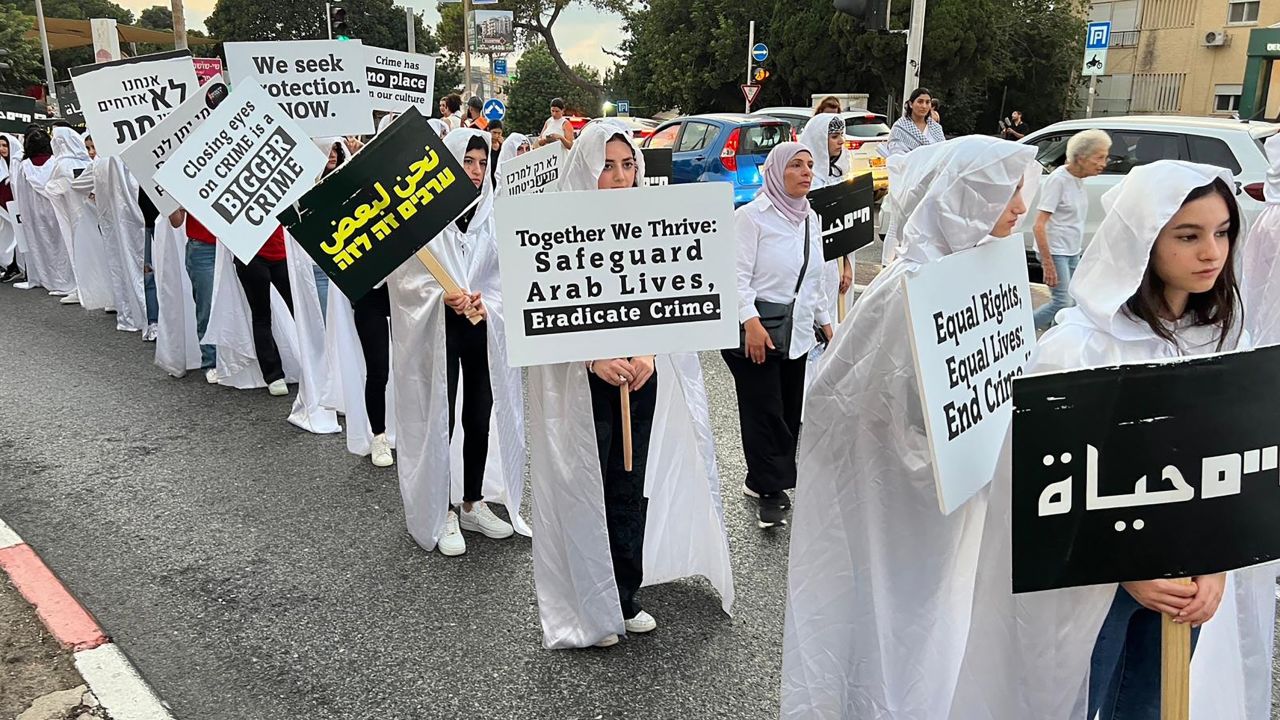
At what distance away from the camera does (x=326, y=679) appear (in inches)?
120

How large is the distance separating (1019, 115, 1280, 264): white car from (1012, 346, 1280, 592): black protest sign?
5710 mm

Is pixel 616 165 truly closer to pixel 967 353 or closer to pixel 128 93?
pixel 967 353

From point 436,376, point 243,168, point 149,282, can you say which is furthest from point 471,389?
point 149,282

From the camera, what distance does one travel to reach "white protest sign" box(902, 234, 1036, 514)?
2.15m

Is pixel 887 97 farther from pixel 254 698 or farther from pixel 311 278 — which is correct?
pixel 254 698

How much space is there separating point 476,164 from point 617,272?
1.50m

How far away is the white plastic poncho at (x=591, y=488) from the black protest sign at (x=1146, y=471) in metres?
1.73

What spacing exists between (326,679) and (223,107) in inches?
109

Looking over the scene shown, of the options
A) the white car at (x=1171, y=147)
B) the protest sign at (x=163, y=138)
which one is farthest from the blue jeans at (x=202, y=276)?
the white car at (x=1171, y=147)

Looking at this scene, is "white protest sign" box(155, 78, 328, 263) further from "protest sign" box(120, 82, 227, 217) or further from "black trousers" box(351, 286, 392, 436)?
"protest sign" box(120, 82, 227, 217)

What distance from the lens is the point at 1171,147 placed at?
821 centimetres

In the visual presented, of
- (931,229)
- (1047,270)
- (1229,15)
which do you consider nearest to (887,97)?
(1229,15)

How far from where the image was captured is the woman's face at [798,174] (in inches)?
159

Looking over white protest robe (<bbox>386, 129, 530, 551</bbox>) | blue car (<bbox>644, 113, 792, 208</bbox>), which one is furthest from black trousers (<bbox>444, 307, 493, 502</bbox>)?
blue car (<bbox>644, 113, 792, 208</bbox>)
